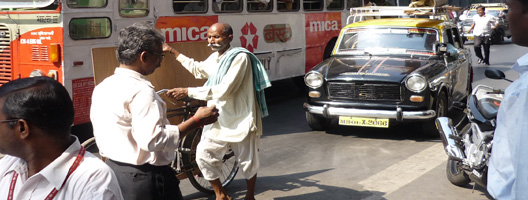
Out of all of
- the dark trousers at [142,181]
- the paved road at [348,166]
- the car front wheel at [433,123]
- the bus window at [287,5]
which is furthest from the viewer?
the bus window at [287,5]

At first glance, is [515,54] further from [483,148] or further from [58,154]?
[58,154]

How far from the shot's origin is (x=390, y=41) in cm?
973

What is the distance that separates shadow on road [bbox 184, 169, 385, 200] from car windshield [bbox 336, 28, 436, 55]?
3.44m

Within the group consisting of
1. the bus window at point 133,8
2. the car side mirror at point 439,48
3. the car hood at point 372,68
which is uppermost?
the bus window at point 133,8

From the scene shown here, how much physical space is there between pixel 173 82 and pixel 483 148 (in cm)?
268

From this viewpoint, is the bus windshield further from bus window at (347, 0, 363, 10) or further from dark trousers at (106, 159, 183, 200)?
bus window at (347, 0, 363, 10)

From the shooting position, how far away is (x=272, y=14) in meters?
11.8

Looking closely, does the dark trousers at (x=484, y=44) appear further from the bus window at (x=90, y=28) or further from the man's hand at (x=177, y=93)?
the man's hand at (x=177, y=93)

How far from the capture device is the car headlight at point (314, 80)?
880 cm

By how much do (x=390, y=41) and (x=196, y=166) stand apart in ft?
15.7

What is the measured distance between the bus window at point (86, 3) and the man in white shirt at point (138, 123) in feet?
15.6

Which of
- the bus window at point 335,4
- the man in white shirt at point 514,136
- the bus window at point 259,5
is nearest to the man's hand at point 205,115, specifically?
the man in white shirt at point 514,136

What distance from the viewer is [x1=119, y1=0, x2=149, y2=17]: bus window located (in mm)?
8702

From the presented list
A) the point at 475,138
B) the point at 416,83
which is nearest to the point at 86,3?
the point at 416,83
